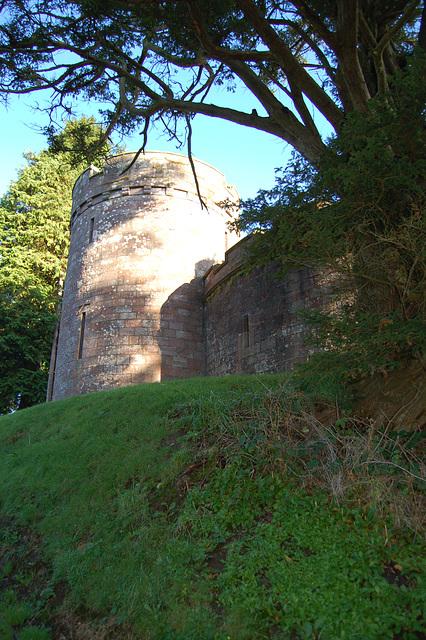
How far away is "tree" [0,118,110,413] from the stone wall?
7117 millimetres

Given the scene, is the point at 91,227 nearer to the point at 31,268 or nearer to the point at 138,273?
the point at 138,273

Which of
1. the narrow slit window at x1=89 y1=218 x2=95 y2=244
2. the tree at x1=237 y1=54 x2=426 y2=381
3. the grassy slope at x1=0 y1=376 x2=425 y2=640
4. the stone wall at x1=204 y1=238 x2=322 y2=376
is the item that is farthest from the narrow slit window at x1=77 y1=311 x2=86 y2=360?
the tree at x1=237 y1=54 x2=426 y2=381

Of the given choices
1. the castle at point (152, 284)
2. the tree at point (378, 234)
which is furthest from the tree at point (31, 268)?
the tree at point (378, 234)

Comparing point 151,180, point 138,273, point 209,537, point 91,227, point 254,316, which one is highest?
point 151,180

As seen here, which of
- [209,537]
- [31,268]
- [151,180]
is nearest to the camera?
[209,537]

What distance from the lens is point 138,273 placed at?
45.6 ft

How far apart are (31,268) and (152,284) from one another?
34.5 ft

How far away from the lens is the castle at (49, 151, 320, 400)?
1271cm

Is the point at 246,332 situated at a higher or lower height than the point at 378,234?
higher

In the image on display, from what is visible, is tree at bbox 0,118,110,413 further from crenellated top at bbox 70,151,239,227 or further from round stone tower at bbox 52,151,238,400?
round stone tower at bbox 52,151,238,400

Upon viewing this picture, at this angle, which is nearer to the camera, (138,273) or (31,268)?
(138,273)

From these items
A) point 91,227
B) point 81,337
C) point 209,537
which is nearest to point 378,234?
point 209,537

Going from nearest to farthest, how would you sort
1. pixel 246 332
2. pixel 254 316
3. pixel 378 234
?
pixel 378 234 < pixel 254 316 < pixel 246 332

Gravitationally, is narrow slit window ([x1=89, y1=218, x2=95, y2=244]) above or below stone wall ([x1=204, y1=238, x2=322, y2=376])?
above
